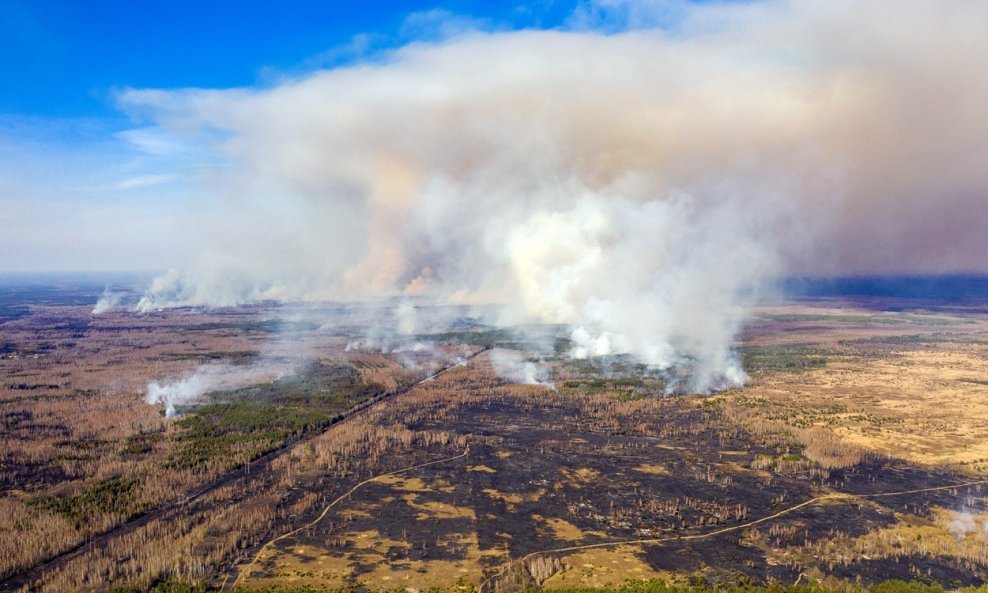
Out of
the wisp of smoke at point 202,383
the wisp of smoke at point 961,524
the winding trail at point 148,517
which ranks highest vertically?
the wisp of smoke at point 202,383

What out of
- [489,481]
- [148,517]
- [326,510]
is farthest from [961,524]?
→ [148,517]

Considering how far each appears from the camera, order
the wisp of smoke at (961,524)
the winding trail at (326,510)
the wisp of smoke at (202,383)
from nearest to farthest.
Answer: the winding trail at (326,510) → the wisp of smoke at (961,524) → the wisp of smoke at (202,383)

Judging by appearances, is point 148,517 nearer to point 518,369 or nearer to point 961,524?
point 961,524

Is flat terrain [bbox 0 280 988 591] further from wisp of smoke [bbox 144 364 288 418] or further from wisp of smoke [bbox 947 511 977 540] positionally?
wisp of smoke [bbox 144 364 288 418]

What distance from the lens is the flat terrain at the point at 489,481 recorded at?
45.6 m

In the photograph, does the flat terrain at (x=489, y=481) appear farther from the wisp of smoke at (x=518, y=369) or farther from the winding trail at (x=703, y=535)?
the wisp of smoke at (x=518, y=369)

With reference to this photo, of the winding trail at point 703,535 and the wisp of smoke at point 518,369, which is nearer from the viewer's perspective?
the winding trail at point 703,535

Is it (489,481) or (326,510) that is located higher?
(489,481)

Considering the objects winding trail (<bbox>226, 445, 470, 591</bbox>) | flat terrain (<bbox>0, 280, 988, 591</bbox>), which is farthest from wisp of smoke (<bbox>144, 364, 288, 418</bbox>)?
winding trail (<bbox>226, 445, 470, 591</bbox>)

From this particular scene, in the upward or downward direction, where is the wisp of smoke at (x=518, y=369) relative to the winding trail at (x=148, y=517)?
upward

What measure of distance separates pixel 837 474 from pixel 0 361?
178388 millimetres

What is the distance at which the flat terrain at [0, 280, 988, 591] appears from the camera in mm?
45562

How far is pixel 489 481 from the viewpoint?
2498 inches

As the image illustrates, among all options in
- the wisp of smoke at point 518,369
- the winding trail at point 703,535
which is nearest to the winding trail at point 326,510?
the winding trail at point 703,535
